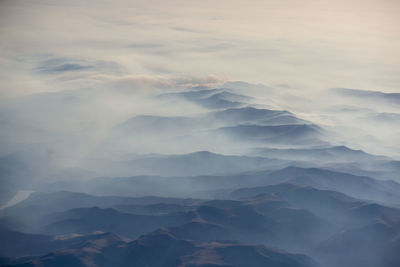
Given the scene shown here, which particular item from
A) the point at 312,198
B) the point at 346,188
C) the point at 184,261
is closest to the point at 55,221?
the point at 184,261

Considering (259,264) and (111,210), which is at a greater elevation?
A: (111,210)

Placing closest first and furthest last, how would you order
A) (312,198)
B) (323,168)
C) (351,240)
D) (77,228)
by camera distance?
1. (351,240)
2. (77,228)
3. (312,198)
4. (323,168)

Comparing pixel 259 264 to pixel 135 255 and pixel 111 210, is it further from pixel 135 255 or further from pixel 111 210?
pixel 111 210

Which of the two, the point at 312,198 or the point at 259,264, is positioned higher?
the point at 312,198

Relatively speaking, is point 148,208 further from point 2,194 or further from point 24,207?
point 2,194

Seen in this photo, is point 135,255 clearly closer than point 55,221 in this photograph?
Yes

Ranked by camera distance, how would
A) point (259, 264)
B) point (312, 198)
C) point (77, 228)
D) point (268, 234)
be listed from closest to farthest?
point (259, 264), point (268, 234), point (77, 228), point (312, 198)

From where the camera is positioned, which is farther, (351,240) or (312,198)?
(312,198)

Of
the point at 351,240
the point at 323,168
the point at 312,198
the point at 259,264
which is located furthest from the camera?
the point at 323,168

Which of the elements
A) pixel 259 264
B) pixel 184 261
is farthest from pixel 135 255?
pixel 259 264
